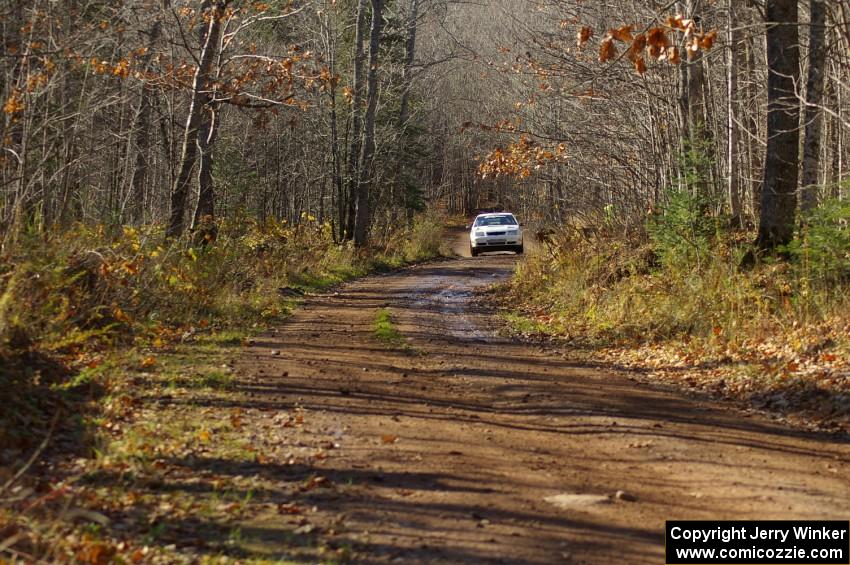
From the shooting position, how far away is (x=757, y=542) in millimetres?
5438

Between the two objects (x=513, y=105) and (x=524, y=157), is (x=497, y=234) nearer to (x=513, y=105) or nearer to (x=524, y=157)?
(x=513, y=105)

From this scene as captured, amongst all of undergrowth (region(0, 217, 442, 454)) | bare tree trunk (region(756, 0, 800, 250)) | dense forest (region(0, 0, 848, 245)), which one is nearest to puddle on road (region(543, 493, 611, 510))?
undergrowth (region(0, 217, 442, 454))

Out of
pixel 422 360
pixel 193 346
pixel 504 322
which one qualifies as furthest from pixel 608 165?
pixel 193 346

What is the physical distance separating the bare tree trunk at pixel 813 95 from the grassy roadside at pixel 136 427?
26.4 ft

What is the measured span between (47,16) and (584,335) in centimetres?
860

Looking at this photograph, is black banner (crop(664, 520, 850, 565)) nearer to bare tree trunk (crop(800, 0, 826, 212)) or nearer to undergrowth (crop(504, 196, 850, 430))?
undergrowth (crop(504, 196, 850, 430))

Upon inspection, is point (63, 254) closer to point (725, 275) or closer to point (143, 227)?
point (143, 227)

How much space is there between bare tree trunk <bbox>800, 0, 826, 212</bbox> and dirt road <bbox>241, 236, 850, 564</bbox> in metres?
4.39

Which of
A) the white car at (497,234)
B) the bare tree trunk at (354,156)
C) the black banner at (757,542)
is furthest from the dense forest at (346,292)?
the white car at (497,234)

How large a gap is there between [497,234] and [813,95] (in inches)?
991

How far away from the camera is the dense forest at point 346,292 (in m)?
6.68

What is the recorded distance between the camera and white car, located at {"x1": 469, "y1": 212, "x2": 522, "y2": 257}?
124ft

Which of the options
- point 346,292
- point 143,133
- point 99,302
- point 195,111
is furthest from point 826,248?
point 143,133

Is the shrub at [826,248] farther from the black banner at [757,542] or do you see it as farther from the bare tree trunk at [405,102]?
the bare tree trunk at [405,102]
